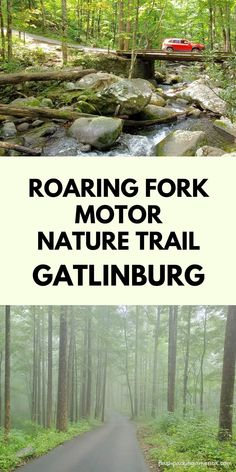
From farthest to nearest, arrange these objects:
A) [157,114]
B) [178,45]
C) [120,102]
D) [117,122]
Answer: [178,45], [157,114], [120,102], [117,122]

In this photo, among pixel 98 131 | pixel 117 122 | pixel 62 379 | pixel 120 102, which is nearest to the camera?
pixel 98 131

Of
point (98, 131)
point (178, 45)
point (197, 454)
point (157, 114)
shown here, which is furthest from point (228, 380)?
point (178, 45)

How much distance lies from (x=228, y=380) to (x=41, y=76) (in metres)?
8.47

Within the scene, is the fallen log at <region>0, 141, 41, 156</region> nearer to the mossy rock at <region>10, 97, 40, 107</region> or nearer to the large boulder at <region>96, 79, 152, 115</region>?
the mossy rock at <region>10, 97, 40, 107</region>

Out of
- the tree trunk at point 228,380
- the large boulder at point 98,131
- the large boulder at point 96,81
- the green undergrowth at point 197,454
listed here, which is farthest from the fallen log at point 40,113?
the green undergrowth at point 197,454

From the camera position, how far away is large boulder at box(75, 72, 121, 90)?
36.8ft

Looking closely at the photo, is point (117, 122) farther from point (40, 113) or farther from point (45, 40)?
point (45, 40)

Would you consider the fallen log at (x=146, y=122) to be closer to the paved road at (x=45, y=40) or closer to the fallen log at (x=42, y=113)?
the fallen log at (x=42, y=113)

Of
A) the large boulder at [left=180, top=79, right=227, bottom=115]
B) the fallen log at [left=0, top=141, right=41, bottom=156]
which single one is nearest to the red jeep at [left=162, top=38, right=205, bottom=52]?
the large boulder at [left=180, top=79, right=227, bottom=115]

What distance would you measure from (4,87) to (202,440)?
9.43 m

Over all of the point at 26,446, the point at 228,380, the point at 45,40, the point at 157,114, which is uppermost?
the point at 45,40

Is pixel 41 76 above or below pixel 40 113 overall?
above

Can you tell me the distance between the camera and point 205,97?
12.0m

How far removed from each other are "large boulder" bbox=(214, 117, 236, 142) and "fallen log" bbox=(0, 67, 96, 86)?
4378mm
